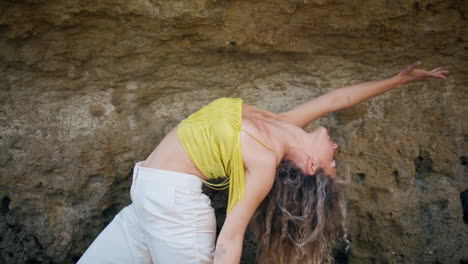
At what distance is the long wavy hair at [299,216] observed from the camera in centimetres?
199

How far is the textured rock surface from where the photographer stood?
217cm

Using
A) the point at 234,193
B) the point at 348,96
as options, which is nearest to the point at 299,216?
the point at 234,193

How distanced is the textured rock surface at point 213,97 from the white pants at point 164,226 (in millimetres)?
460

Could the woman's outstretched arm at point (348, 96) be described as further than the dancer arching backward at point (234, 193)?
Yes

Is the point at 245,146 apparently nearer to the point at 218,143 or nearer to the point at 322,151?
the point at 218,143

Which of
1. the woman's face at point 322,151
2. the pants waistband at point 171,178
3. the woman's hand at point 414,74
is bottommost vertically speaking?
the pants waistband at point 171,178

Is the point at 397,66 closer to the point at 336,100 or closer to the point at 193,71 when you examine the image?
the point at 336,100

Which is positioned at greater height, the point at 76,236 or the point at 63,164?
the point at 63,164

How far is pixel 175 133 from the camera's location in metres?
2.01

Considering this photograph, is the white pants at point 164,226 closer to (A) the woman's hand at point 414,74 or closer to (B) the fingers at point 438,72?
(A) the woman's hand at point 414,74

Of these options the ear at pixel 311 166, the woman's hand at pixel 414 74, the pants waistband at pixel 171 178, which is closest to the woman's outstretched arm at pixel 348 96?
the woman's hand at pixel 414 74

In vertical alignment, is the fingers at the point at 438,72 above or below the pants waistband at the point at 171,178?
above

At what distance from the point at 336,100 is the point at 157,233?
42.7 inches

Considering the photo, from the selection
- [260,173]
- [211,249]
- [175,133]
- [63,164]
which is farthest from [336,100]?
[63,164]
